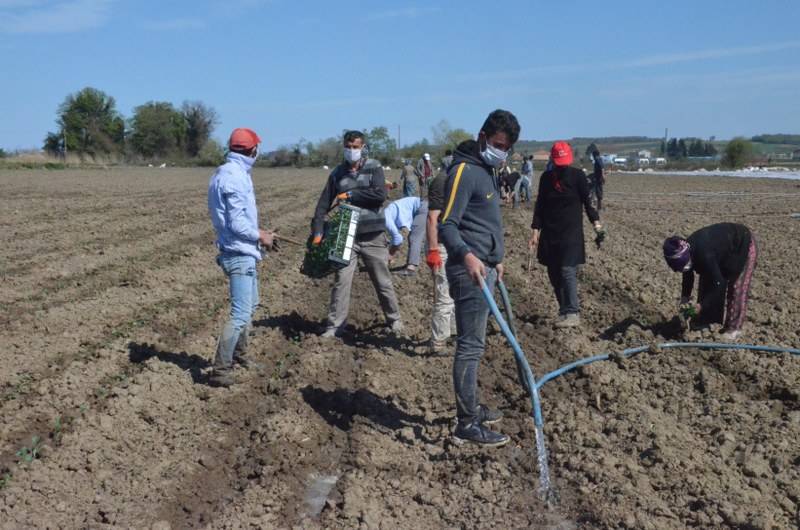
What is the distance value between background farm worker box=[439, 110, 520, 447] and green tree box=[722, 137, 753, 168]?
69.8 metres

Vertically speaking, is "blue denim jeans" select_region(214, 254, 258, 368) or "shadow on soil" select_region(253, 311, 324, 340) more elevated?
"blue denim jeans" select_region(214, 254, 258, 368)

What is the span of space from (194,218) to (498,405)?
14.4m

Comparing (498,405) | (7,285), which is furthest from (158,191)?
(498,405)

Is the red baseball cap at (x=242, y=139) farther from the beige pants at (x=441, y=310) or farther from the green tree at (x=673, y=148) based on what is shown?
the green tree at (x=673, y=148)

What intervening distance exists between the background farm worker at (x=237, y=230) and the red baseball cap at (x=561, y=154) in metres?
3.08

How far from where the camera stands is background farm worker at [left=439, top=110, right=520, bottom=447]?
4844 mm

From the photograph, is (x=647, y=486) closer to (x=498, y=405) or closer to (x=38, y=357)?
(x=498, y=405)

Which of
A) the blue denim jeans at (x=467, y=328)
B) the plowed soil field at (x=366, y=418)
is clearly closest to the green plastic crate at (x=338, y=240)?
the plowed soil field at (x=366, y=418)

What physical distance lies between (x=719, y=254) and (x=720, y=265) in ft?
0.39

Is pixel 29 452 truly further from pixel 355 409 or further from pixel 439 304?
pixel 439 304

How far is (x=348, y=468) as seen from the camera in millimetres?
5062

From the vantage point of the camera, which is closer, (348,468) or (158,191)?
(348,468)

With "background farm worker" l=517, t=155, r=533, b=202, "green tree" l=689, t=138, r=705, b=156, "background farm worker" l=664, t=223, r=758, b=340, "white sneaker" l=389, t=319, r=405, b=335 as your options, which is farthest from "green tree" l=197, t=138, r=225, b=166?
"background farm worker" l=664, t=223, r=758, b=340

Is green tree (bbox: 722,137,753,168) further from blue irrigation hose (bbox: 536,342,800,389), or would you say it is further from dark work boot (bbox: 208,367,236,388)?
dark work boot (bbox: 208,367,236,388)
